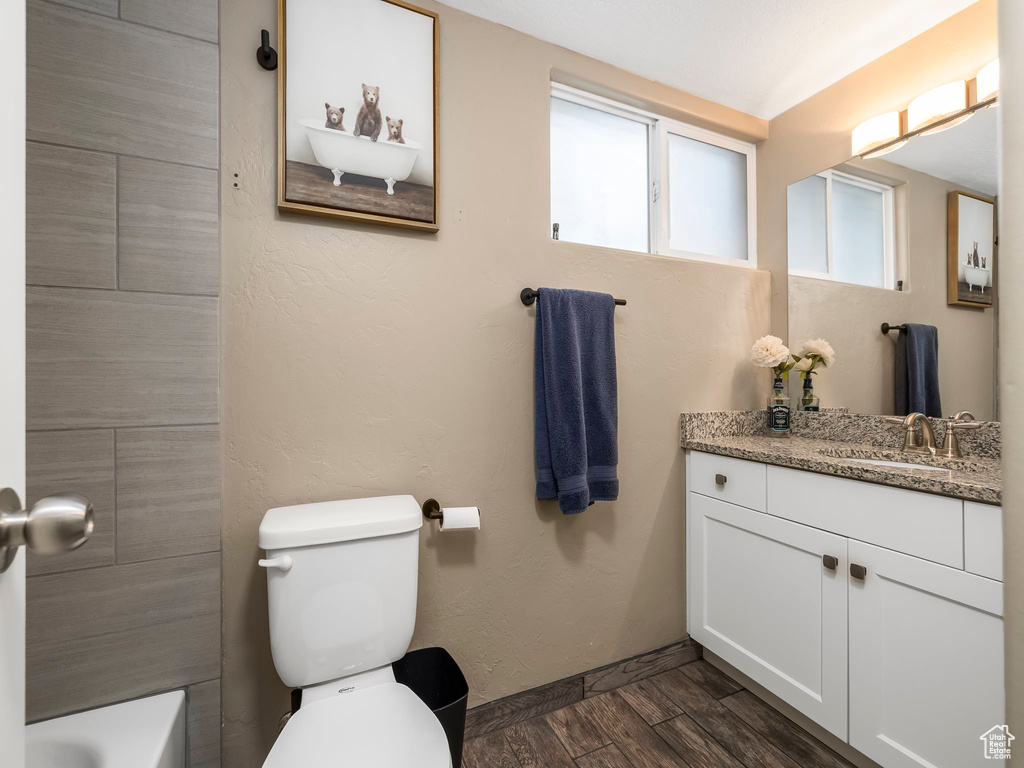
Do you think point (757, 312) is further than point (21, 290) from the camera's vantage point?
Yes

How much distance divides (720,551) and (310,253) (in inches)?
64.2

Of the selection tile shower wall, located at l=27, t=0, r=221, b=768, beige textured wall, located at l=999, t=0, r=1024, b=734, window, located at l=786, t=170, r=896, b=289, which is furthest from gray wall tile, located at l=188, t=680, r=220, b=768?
window, located at l=786, t=170, r=896, b=289

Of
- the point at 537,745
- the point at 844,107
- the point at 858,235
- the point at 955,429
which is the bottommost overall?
the point at 537,745

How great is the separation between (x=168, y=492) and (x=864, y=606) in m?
1.75

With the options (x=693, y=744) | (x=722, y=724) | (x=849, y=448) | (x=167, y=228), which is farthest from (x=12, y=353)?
(x=849, y=448)

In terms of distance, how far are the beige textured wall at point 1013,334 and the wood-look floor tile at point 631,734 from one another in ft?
4.42

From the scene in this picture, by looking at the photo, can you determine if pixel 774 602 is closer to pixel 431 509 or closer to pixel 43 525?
pixel 431 509

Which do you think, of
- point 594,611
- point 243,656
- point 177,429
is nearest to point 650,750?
point 594,611

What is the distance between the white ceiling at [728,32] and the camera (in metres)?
1.49

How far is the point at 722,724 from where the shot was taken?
1507 mm

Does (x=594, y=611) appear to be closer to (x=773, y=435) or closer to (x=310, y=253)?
(x=773, y=435)

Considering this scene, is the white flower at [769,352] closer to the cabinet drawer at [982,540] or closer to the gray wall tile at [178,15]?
the cabinet drawer at [982,540]

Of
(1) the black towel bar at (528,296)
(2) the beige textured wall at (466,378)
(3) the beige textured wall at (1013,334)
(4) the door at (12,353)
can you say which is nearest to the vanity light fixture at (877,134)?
(2) the beige textured wall at (466,378)

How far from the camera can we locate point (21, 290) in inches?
16.9
